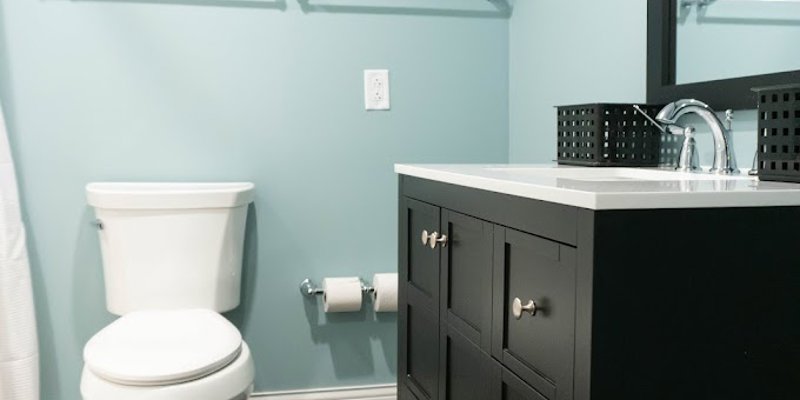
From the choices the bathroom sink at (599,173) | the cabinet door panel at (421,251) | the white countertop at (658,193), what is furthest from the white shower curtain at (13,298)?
the white countertop at (658,193)

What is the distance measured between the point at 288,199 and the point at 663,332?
164cm

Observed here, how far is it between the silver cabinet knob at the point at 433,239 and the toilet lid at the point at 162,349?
0.52m

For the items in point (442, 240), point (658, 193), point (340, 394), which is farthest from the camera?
point (340, 394)

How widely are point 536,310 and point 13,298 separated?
5.32 feet

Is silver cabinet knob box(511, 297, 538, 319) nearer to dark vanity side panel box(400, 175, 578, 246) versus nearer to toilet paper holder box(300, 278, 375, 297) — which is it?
dark vanity side panel box(400, 175, 578, 246)

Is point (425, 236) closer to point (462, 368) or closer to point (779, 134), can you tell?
point (462, 368)

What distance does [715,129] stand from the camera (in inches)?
57.8

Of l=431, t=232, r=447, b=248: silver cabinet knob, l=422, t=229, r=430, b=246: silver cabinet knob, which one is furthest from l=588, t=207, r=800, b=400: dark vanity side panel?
l=422, t=229, r=430, b=246: silver cabinet knob

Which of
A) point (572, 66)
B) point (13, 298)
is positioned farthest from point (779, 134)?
point (13, 298)

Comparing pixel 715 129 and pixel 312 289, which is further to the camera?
pixel 312 289

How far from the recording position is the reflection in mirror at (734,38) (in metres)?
1.41

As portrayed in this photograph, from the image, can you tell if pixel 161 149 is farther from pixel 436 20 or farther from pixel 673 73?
pixel 673 73

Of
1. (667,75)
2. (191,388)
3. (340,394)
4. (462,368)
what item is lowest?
(340,394)

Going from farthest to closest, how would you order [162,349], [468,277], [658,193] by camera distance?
[162,349], [468,277], [658,193]
